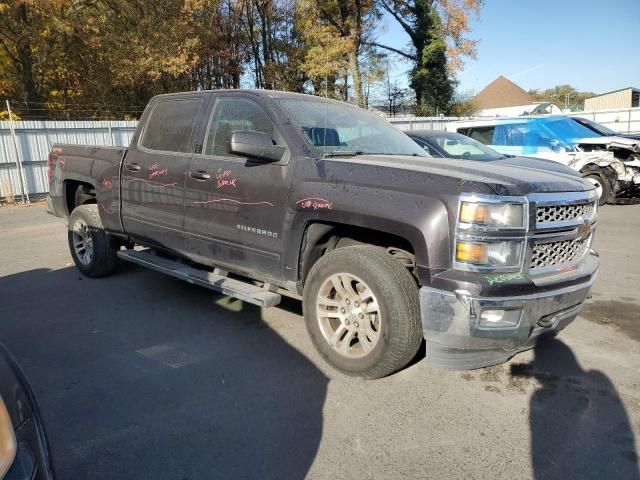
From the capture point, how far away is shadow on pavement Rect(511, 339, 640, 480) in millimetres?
2484

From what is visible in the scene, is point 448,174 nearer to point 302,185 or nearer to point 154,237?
point 302,185

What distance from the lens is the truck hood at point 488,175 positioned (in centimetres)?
286

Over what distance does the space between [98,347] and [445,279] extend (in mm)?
2754

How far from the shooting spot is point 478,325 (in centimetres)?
281

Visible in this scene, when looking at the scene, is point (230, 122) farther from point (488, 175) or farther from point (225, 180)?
point (488, 175)

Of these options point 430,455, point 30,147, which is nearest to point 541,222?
point 430,455

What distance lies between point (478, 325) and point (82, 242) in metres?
4.78

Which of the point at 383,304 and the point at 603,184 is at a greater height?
the point at 383,304

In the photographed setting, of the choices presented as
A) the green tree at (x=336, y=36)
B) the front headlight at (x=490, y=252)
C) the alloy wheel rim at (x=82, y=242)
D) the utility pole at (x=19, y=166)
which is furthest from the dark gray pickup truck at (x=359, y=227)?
the green tree at (x=336, y=36)

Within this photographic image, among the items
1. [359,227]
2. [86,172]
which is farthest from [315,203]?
[86,172]

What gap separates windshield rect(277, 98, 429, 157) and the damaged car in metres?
7.98

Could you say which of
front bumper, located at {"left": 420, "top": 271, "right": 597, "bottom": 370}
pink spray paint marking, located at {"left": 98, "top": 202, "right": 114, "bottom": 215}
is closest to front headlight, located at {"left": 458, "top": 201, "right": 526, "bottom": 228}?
front bumper, located at {"left": 420, "top": 271, "right": 597, "bottom": 370}

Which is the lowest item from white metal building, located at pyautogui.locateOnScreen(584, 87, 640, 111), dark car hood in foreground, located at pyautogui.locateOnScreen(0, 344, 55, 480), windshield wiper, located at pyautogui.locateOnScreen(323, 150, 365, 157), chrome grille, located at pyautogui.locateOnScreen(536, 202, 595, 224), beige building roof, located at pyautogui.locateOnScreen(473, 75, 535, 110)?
dark car hood in foreground, located at pyautogui.locateOnScreen(0, 344, 55, 480)

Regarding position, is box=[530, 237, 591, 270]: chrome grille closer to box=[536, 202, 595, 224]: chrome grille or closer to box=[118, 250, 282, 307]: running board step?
box=[536, 202, 595, 224]: chrome grille
